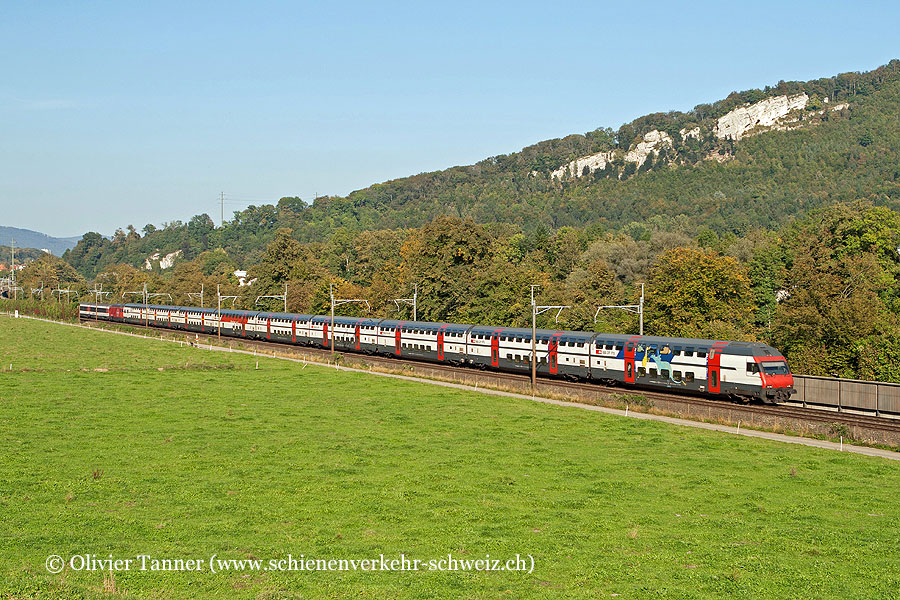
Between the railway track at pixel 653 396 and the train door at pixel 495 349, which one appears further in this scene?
the train door at pixel 495 349

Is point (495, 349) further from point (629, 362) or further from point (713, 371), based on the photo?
point (713, 371)

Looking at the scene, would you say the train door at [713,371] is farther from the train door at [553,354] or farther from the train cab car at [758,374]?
the train door at [553,354]

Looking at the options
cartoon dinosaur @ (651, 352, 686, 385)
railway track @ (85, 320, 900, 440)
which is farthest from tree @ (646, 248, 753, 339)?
cartoon dinosaur @ (651, 352, 686, 385)

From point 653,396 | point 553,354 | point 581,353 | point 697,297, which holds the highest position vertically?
point 697,297

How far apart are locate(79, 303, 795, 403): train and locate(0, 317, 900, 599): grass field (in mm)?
9740

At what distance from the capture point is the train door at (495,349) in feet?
231

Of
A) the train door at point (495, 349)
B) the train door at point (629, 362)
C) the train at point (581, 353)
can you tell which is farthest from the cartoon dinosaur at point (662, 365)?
the train door at point (495, 349)

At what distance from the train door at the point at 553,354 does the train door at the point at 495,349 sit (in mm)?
6778

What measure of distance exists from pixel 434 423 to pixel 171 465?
15.8 meters

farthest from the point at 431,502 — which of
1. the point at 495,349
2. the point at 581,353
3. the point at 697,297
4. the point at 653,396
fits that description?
the point at 697,297

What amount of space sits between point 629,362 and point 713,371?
7.33 metres

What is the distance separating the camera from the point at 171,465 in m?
30.1

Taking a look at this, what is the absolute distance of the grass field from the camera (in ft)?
59.6

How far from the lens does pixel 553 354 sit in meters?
64.2
